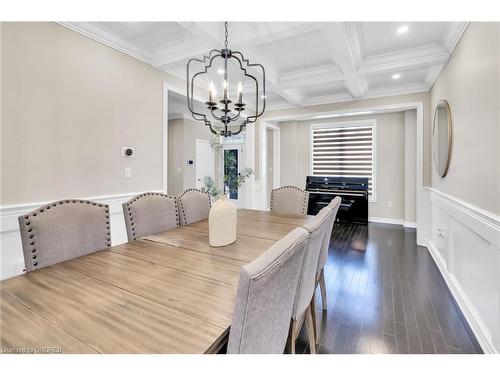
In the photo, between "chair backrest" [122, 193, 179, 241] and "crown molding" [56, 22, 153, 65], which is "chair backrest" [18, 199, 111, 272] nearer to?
"chair backrest" [122, 193, 179, 241]

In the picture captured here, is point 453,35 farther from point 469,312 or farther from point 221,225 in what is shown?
point 221,225

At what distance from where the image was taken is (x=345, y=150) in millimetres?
5977

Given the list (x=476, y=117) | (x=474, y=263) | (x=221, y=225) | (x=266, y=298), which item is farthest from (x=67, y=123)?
(x=474, y=263)

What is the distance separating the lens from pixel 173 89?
3.37m

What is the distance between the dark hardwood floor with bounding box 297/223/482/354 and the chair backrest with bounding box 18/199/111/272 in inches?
61.5

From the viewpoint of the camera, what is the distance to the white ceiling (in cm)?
232

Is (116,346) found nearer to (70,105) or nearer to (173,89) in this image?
(70,105)

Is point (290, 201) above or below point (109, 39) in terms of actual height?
below

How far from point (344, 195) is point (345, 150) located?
1176 millimetres

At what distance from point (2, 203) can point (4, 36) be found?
1270mm

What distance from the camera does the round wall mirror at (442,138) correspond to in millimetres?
2684

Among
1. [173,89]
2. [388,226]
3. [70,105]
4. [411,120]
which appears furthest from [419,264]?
[70,105]

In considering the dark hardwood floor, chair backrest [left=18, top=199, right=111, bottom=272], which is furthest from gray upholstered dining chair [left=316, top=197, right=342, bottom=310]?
chair backrest [left=18, top=199, right=111, bottom=272]

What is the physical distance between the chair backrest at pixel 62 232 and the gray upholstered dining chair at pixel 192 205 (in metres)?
0.69
